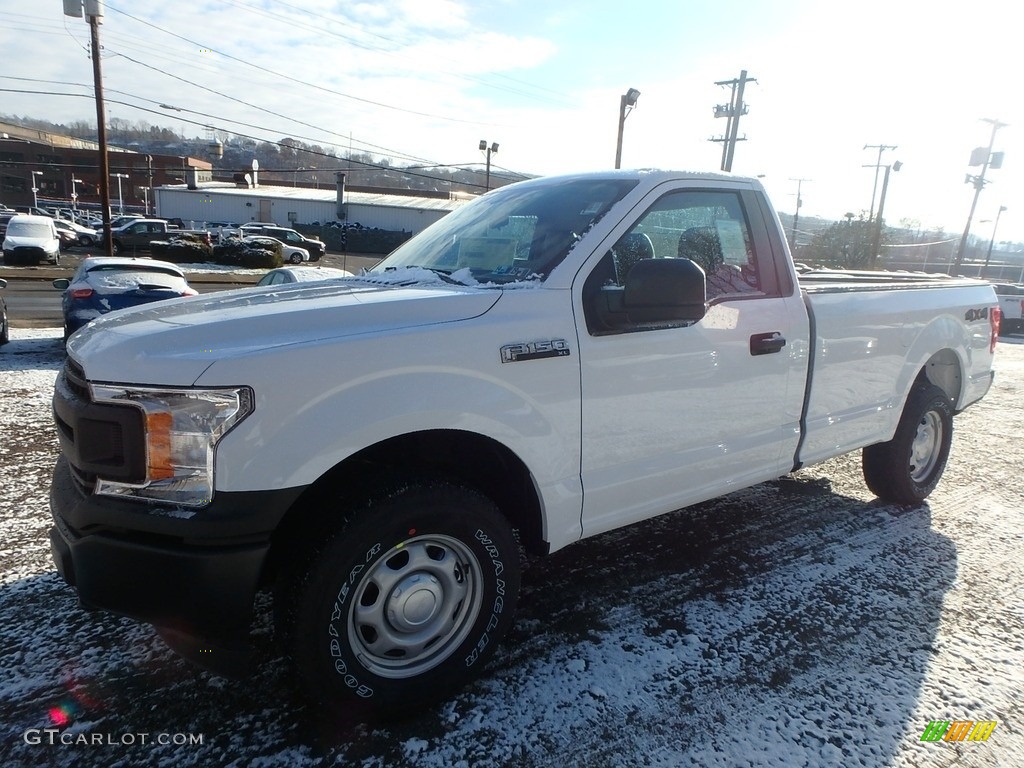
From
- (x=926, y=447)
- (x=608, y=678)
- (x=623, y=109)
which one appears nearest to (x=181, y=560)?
(x=608, y=678)

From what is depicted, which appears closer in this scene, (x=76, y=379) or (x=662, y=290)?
(x=76, y=379)

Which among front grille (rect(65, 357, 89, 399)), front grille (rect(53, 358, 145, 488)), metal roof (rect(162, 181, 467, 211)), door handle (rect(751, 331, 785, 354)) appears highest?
metal roof (rect(162, 181, 467, 211))

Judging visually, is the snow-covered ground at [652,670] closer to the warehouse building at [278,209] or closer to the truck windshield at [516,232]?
the truck windshield at [516,232]

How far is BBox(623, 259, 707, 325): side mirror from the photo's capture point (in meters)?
2.52

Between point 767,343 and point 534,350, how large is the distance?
146 centimetres

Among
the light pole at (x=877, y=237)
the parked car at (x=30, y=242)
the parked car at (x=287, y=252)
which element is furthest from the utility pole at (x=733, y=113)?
the parked car at (x=30, y=242)

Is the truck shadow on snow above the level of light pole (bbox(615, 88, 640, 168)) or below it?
below

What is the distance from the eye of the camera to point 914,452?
15.4 feet

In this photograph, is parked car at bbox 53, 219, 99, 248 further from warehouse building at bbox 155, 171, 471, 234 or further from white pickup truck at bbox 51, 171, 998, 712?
white pickup truck at bbox 51, 171, 998, 712

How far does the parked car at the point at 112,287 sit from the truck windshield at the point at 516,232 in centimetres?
707

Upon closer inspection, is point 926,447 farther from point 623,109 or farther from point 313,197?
point 313,197

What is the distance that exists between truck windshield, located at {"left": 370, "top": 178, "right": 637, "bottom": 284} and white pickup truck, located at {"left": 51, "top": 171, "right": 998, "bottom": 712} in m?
0.02

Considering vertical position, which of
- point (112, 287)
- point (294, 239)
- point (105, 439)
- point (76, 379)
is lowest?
point (294, 239)

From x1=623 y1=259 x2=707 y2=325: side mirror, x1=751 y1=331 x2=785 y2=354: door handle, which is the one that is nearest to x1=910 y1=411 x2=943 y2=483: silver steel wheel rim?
x1=751 y1=331 x2=785 y2=354: door handle
